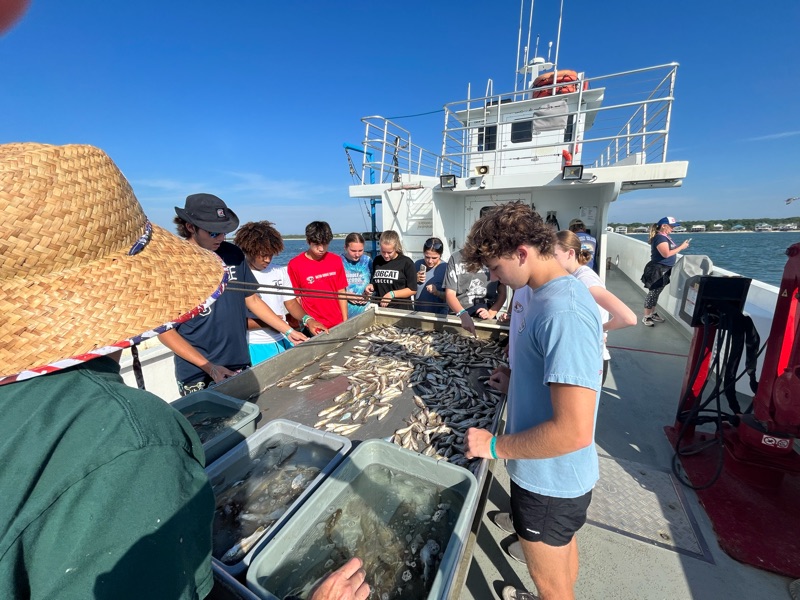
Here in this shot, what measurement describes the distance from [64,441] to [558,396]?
1.61 meters

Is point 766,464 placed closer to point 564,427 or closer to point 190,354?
point 564,427

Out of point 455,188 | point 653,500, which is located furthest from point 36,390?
point 455,188

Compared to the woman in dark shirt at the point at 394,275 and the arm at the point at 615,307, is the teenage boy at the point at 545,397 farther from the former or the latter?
the woman in dark shirt at the point at 394,275

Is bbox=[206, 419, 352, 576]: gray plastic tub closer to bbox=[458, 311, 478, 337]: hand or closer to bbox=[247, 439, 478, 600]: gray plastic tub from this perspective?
bbox=[247, 439, 478, 600]: gray plastic tub

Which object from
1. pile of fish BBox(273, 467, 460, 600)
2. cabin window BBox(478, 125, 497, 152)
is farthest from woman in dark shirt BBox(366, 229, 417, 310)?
cabin window BBox(478, 125, 497, 152)

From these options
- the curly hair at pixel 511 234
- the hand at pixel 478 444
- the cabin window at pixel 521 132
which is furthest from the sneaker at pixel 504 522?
the cabin window at pixel 521 132

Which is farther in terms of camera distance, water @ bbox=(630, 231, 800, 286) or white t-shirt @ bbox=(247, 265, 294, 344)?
water @ bbox=(630, 231, 800, 286)

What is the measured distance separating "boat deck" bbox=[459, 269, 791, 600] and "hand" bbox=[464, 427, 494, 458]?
508 mm

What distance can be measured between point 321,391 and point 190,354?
118cm

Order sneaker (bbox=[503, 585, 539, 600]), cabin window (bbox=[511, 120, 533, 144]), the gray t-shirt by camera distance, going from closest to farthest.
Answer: sneaker (bbox=[503, 585, 539, 600])
the gray t-shirt
cabin window (bbox=[511, 120, 533, 144])

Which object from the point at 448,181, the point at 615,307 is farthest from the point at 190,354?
the point at 448,181

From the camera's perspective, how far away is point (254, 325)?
4.36 m

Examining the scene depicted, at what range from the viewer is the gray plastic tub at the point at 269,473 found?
1.56 m

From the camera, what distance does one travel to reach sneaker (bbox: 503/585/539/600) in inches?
89.7
